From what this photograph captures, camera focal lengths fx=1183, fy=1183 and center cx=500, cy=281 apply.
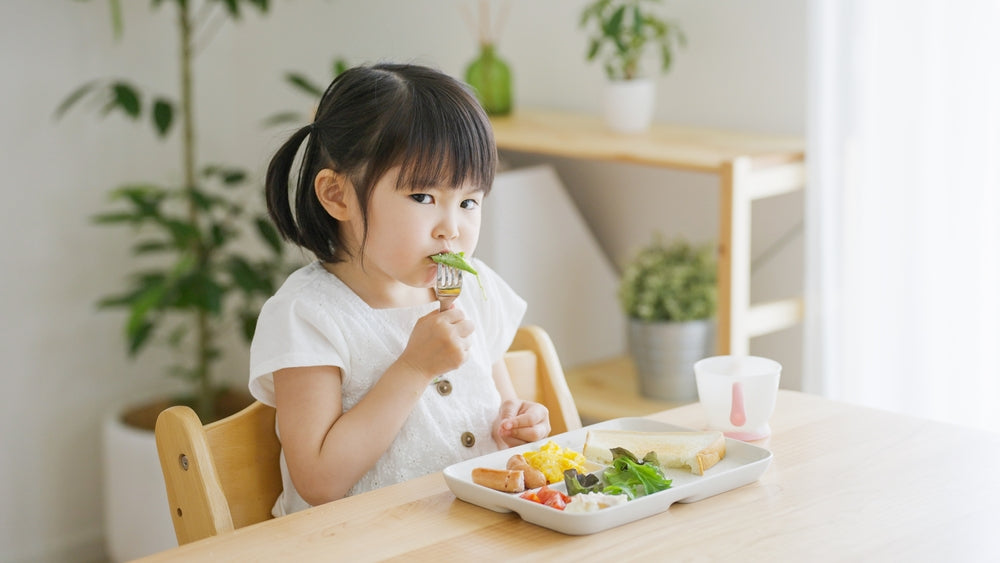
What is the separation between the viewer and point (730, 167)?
5.74 feet

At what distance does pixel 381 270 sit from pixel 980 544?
648 mm

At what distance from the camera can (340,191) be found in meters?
1.25

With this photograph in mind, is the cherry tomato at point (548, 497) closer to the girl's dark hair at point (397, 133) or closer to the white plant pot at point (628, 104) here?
the girl's dark hair at point (397, 133)

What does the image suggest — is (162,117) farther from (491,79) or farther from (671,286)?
(671,286)

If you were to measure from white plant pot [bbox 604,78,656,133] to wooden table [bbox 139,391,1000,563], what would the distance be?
3.50 feet

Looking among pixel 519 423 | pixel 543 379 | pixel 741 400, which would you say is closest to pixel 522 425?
pixel 519 423

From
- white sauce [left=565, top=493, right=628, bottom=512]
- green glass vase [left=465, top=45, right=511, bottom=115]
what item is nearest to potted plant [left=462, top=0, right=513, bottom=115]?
green glass vase [left=465, top=45, right=511, bottom=115]

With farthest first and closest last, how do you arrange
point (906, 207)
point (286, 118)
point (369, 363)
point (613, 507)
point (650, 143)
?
1. point (286, 118)
2. point (650, 143)
3. point (906, 207)
4. point (369, 363)
5. point (613, 507)

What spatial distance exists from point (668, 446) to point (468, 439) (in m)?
0.29

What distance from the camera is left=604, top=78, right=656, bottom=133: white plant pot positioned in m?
2.07

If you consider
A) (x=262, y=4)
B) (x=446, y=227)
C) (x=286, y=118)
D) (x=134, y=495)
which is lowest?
(x=134, y=495)

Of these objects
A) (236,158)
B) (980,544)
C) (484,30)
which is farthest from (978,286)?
(236,158)

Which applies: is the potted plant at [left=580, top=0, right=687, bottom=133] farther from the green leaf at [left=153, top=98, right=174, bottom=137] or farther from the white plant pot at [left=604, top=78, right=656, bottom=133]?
the green leaf at [left=153, top=98, right=174, bottom=137]

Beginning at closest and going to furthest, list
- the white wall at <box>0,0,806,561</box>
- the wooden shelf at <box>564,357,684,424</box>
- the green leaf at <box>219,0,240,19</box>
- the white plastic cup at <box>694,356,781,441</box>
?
the white plastic cup at <box>694,356,781,441</box> < the wooden shelf at <box>564,357,684,424</box> < the white wall at <box>0,0,806,561</box> < the green leaf at <box>219,0,240,19</box>
